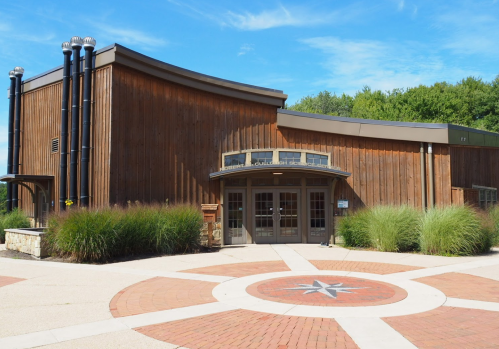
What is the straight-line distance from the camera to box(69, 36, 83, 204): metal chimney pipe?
1506 centimetres

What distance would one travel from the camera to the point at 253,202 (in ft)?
55.0

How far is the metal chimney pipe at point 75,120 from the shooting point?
15.1 metres

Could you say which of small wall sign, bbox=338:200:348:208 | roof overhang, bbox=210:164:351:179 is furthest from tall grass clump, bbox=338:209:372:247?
roof overhang, bbox=210:164:351:179

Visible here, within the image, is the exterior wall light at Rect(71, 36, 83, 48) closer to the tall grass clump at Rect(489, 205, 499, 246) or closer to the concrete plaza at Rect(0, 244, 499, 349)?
the concrete plaza at Rect(0, 244, 499, 349)

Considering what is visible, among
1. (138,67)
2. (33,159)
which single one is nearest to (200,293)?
(138,67)

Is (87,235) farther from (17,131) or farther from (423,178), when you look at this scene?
(423,178)

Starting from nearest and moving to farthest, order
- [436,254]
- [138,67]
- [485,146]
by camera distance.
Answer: [436,254] < [138,67] < [485,146]

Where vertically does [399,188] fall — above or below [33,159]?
below

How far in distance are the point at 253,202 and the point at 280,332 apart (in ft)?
37.1

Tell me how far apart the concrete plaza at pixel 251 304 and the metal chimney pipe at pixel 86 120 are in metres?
3.68

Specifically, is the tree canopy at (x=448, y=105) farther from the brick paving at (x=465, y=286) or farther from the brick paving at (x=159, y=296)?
the brick paving at (x=159, y=296)

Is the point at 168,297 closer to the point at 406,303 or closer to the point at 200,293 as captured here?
the point at 200,293

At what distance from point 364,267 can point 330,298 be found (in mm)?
3707

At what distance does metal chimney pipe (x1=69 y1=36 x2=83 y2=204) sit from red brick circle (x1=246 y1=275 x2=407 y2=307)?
9.24 metres
